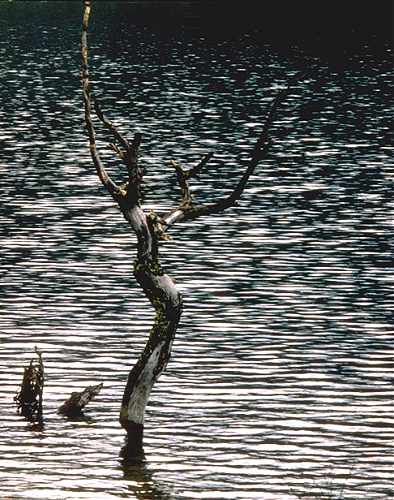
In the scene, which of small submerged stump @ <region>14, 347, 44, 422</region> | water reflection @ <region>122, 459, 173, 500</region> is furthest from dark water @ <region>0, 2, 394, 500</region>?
small submerged stump @ <region>14, 347, 44, 422</region>

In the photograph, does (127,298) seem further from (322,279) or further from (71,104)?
(71,104)

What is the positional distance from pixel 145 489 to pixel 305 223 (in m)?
35.1

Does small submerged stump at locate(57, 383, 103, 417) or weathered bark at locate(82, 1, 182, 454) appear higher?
weathered bark at locate(82, 1, 182, 454)

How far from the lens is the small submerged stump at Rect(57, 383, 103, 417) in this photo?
35.3 metres

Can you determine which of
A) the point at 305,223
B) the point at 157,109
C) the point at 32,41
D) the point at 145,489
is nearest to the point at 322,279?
the point at 305,223

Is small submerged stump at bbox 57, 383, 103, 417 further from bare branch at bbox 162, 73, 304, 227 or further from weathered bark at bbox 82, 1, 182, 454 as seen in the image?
bare branch at bbox 162, 73, 304, 227

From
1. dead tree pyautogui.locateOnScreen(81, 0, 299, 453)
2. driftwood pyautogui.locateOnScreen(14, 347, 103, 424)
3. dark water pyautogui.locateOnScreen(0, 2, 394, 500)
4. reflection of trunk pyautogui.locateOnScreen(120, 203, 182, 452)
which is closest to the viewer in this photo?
dead tree pyautogui.locateOnScreen(81, 0, 299, 453)

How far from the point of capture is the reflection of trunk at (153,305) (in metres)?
31.1

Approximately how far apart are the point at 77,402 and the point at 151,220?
6.23m

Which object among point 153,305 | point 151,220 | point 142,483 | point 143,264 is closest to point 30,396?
point 153,305

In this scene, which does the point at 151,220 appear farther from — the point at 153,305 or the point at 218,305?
the point at 218,305

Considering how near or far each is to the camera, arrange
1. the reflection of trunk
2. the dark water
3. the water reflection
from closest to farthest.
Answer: the water reflection
the reflection of trunk
the dark water

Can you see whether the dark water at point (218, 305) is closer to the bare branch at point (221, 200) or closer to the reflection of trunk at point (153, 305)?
the reflection of trunk at point (153, 305)

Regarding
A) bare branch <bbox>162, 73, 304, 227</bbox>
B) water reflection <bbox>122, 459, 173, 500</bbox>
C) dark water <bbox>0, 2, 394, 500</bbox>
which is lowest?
dark water <bbox>0, 2, 394, 500</bbox>
